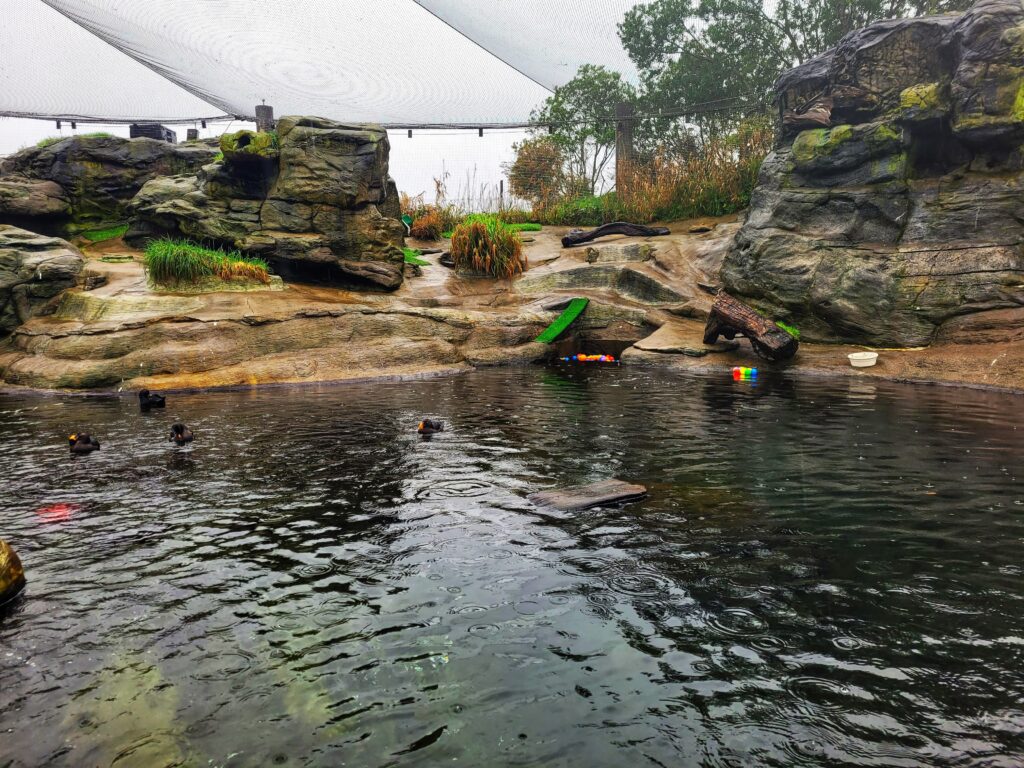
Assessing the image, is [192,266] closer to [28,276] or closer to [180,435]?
[28,276]

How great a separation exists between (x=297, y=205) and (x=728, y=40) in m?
17.4

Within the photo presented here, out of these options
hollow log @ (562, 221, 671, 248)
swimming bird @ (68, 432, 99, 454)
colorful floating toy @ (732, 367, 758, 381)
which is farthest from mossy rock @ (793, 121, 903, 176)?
swimming bird @ (68, 432, 99, 454)

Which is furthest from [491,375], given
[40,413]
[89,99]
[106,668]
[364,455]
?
[89,99]

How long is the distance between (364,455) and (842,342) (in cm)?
1042

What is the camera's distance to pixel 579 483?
5.99 meters

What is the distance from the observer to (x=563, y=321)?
15.3 metres

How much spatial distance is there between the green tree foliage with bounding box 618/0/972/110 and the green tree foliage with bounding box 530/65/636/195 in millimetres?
1424

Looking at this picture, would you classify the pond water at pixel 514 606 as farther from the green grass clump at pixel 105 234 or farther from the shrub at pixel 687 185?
the shrub at pixel 687 185

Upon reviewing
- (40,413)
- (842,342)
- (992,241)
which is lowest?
(40,413)

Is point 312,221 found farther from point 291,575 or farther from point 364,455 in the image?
point 291,575

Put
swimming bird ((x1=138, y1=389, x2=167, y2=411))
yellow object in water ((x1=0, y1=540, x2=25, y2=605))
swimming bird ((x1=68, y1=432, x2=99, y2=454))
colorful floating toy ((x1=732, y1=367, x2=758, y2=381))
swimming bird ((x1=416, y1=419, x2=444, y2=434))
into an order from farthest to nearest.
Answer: colorful floating toy ((x1=732, y1=367, x2=758, y2=381))
swimming bird ((x1=138, y1=389, x2=167, y2=411))
swimming bird ((x1=416, y1=419, x2=444, y2=434))
swimming bird ((x1=68, y1=432, x2=99, y2=454))
yellow object in water ((x1=0, y1=540, x2=25, y2=605))

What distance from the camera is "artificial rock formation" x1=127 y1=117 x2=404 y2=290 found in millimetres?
15680

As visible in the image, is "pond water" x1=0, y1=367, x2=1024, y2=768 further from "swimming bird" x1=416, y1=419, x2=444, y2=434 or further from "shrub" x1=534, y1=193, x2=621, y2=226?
"shrub" x1=534, y1=193, x2=621, y2=226

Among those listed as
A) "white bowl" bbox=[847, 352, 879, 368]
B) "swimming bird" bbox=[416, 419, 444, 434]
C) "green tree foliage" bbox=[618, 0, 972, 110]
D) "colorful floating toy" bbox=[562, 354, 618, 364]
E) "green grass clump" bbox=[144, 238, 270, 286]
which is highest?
"green tree foliage" bbox=[618, 0, 972, 110]
